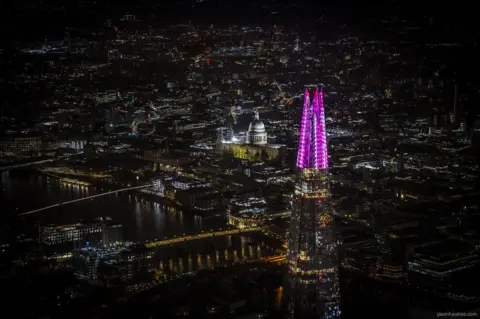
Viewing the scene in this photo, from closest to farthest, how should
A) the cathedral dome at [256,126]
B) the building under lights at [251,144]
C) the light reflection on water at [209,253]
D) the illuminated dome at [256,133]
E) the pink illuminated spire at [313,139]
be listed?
the pink illuminated spire at [313,139], the light reflection on water at [209,253], the building under lights at [251,144], the illuminated dome at [256,133], the cathedral dome at [256,126]

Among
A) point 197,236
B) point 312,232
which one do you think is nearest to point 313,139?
point 312,232

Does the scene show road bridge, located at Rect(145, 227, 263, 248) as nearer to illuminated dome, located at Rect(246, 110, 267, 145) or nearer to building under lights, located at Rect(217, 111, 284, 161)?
building under lights, located at Rect(217, 111, 284, 161)

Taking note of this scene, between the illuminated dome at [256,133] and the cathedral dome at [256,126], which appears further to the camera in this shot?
the cathedral dome at [256,126]

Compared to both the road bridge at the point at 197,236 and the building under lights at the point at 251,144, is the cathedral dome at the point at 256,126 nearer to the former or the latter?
the building under lights at the point at 251,144

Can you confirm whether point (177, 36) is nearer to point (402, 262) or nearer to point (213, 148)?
point (213, 148)


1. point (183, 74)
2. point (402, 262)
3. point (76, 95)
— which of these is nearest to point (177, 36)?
point (183, 74)

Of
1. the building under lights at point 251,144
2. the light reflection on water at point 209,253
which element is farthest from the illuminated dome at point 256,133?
the light reflection on water at point 209,253

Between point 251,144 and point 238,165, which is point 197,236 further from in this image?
point 251,144
